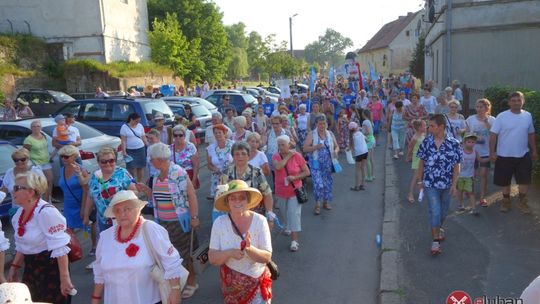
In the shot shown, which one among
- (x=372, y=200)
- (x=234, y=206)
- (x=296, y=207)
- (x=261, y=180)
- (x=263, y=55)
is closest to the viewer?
(x=234, y=206)

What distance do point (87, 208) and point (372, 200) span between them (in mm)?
5594

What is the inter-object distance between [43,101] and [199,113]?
9251mm

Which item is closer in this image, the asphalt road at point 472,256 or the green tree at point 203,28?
the asphalt road at point 472,256

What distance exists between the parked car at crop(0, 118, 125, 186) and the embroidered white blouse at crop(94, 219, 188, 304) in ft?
20.5

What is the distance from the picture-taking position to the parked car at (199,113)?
1609 centimetres

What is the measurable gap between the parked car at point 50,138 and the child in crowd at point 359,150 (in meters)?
4.77

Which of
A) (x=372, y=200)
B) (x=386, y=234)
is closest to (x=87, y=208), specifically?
(x=386, y=234)

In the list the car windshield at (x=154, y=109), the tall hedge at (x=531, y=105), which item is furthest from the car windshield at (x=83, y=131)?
the tall hedge at (x=531, y=105)

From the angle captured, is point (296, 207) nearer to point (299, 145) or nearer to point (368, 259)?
point (368, 259)

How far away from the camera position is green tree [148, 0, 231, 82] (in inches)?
1634

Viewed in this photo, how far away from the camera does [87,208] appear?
18.6 ft

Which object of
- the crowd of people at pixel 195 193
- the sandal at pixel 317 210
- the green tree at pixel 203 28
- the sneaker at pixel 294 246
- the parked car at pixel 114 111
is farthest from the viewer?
the green tree at pixel 203 28

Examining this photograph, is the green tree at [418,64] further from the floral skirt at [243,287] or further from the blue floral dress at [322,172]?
the floral skirt at [243,287]

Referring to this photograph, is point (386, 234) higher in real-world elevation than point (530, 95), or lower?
lower
